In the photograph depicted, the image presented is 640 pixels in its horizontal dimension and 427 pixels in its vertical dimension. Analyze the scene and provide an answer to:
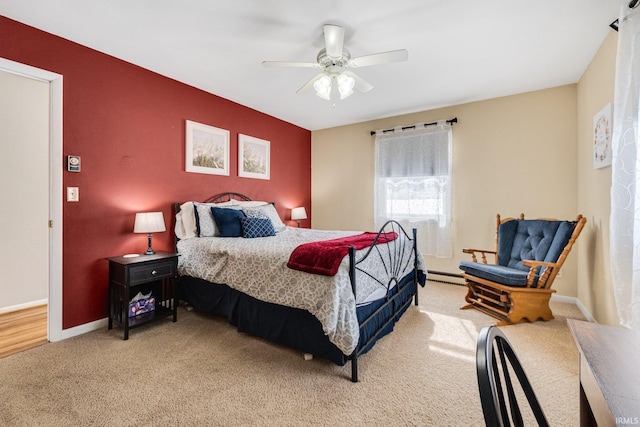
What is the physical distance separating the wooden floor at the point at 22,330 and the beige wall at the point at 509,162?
420 centimetres

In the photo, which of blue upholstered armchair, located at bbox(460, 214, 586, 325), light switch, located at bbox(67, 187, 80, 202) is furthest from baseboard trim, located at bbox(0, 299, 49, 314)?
blue upholstered armchair, located at bbox(460, 214, 586, 325)

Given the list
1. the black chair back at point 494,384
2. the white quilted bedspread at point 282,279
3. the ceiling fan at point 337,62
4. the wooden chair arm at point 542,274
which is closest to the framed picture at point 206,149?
the white quilted bedspread at point 282,279

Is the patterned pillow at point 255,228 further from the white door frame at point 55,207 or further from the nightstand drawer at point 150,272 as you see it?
the white door frame at point 55,207

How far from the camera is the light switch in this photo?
2.49 metres

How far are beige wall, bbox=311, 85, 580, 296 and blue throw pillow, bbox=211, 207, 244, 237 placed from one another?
239cm

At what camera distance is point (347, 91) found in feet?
8.26

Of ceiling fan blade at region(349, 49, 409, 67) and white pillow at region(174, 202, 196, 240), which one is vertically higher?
ceiling fan blade at region(349, 49, 409, 67)

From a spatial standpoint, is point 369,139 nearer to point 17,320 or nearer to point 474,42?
point 474,42

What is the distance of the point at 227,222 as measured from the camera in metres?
3.21

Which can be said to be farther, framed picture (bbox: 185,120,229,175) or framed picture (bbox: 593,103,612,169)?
framed picture (bbox: 185,120,229,175)

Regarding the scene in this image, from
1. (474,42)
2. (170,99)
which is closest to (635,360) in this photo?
(474,42)

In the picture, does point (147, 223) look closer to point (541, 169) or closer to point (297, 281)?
point (297, 281)

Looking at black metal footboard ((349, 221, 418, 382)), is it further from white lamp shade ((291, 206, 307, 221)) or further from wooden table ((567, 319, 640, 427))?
white lamp shade ((291, 206, 307, 221))

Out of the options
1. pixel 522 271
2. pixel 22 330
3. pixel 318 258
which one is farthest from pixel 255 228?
A: pixel 522 271
